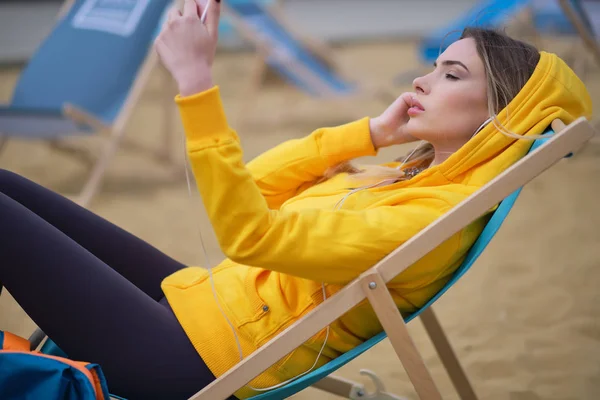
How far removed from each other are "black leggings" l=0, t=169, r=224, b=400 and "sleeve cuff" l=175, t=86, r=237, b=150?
351 mm

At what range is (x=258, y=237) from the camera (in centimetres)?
122

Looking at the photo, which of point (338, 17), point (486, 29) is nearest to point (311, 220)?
point (486, 29)

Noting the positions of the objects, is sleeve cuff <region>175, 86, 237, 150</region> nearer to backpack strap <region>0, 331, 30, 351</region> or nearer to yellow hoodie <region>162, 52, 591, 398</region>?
yellow hoodie <region>162, 52, 591, 398</region>

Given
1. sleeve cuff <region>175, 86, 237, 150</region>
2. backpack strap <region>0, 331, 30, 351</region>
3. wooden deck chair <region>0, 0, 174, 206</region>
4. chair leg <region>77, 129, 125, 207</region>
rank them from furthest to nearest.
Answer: wooden deck chair <region>0, 0, 174, 206</region> → chair leg <region>77, 129, 125, 207</region> → backpack strap <region>0, 331, 30, 351</region> → sleeve cuff <region>175, 86, 237, 150</region>

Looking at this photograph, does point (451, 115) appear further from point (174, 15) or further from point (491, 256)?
point (491, 256)

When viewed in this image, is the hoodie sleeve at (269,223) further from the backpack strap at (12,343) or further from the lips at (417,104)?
the backpack strap at (12,343)

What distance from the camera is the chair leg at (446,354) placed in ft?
5.87

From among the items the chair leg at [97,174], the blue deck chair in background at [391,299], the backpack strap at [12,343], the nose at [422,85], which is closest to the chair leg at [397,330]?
the blue deck chair in background at [391,299]

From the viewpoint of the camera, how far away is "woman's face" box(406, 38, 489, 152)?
1434mm

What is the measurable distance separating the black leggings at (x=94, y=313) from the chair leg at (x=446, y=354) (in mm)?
629

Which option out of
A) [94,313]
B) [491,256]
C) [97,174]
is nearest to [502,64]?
[94,313]

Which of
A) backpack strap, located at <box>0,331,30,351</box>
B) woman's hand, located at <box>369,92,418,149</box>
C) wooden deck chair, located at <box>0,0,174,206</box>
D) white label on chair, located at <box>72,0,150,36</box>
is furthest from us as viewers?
white label on chair, located at <box>72,0,150,36</box>

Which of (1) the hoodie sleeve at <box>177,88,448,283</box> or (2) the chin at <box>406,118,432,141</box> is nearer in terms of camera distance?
(1) the hoodie sleeve at <box>177,88,448,283</box>

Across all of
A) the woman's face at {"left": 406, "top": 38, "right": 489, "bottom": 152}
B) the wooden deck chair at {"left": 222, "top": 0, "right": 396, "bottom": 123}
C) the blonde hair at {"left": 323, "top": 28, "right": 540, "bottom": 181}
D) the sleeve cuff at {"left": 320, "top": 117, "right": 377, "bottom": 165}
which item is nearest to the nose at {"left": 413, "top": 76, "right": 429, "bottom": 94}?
the woman's face at {"left": 406, "top": 38, "right": 489, "bottom": 152}
